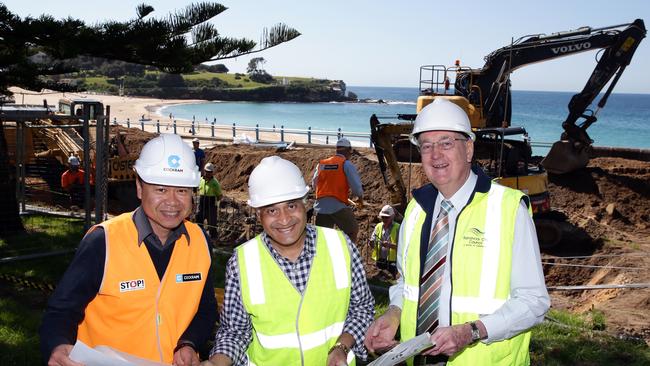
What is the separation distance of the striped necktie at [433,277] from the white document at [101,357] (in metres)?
1.14

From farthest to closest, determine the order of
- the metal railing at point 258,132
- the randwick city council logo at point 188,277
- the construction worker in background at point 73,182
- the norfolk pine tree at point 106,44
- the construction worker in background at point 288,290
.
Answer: the metal railing at point 258,132, the construction worker in background at point 73,182, the norfolk pine tree at point 106,44, the randwick city council logo at point 188,277, the construction worker in background at point 288,290

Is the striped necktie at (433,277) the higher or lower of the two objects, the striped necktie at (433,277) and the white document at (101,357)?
the higher

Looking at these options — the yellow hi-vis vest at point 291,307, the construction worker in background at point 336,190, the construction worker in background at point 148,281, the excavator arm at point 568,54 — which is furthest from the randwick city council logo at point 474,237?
the excavator arm at point 568,54

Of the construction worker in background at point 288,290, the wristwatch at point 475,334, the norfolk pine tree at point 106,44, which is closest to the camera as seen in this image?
the wristwatch at point 475,334

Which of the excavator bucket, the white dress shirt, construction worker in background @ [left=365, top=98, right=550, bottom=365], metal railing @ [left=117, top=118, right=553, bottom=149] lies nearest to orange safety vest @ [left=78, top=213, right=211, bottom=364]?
construction worker in background @ [left=365, top=98, right=550, bottom=365]

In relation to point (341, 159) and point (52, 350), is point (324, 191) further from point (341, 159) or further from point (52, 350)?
point (52, 350)

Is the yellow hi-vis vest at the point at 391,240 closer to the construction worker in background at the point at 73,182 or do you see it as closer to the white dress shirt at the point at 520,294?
the construction worker in background at the point at 73,182

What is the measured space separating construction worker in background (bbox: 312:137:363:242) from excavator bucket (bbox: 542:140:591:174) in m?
10.4

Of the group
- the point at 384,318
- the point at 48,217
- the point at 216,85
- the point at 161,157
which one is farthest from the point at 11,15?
the point at 216,85

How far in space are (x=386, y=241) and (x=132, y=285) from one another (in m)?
7.81

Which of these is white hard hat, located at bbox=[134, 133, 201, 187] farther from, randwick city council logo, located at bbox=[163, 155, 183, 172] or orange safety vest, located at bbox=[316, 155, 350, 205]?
orange safety vest, located at bbox=[316, 155, 350, 205]

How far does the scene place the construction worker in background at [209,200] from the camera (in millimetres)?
12641

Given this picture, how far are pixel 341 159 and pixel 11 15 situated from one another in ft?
16.3

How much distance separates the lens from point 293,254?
2961mm
